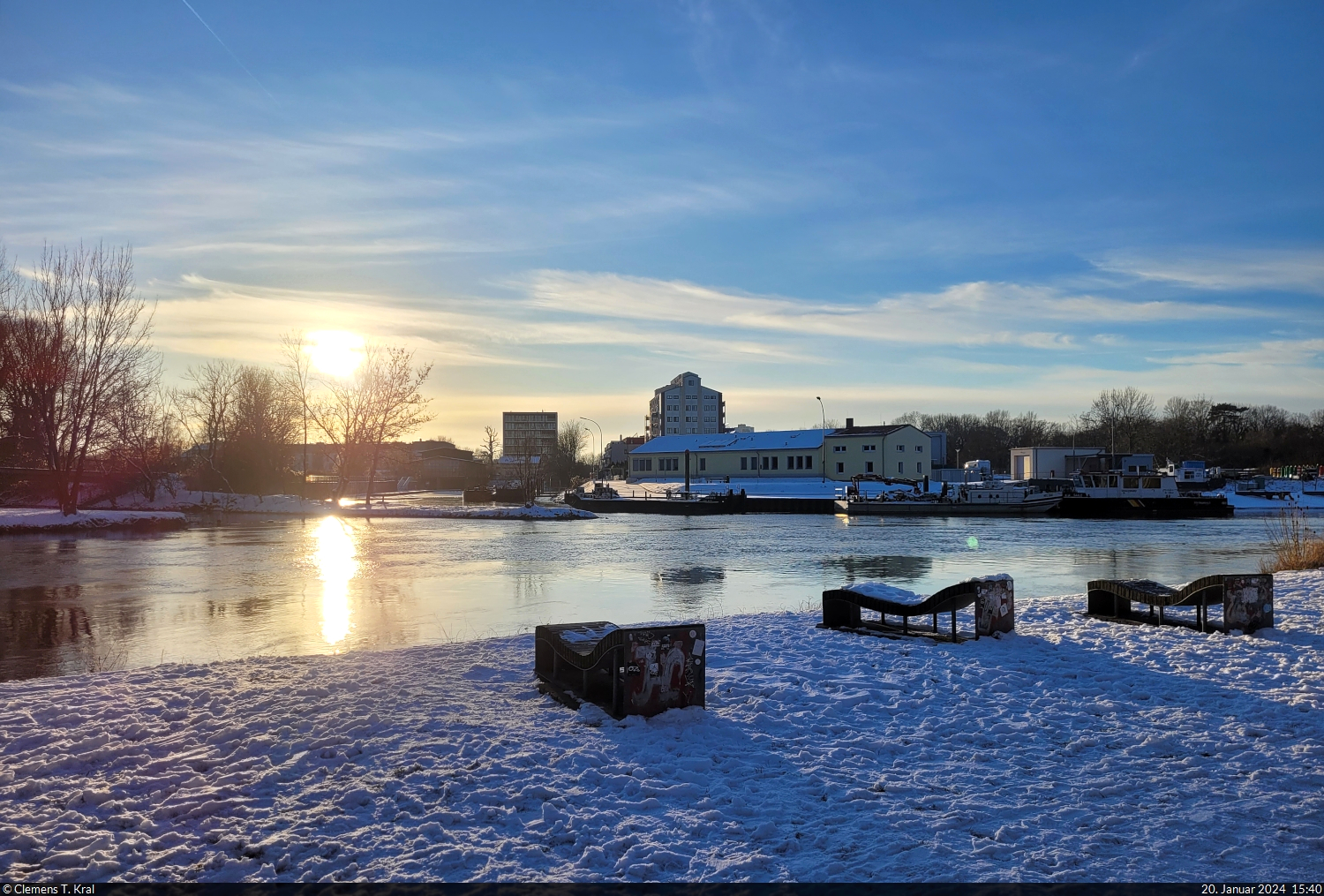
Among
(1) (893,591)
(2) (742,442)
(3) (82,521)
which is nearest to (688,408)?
(2) (742,442)

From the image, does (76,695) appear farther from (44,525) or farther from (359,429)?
(359,429)

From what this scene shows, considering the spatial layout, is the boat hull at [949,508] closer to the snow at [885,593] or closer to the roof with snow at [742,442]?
the roof with snow at [742,442]

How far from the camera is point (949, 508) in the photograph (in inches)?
2056

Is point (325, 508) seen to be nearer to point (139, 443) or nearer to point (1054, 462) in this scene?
point (139, 443)

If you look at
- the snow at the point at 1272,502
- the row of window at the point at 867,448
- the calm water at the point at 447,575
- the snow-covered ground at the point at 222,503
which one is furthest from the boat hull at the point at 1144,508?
the snow-covered ground at the point at 222,503

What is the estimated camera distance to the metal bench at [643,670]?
586 cm

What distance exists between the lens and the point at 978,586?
871 centimetres

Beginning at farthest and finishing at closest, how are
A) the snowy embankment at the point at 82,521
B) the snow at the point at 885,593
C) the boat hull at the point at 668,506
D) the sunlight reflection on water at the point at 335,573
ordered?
1. the boat hull at the point at 668,506
2. the snowy embankment at the point at 82,521
3. the sunlight reflection on water at the point at 335,573
4. the snow at the point at 885,593

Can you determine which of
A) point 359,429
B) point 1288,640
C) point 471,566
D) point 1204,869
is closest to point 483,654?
point 1204,869

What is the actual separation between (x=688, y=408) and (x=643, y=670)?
469 ft

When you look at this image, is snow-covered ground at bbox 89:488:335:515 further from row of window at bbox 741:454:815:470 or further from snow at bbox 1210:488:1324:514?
snow at bbox 1210:488:1324:514

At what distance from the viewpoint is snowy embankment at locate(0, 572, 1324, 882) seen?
3.88 metres

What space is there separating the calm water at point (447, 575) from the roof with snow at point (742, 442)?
44545 mm

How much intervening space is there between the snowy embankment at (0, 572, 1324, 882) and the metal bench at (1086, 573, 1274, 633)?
1.21m
